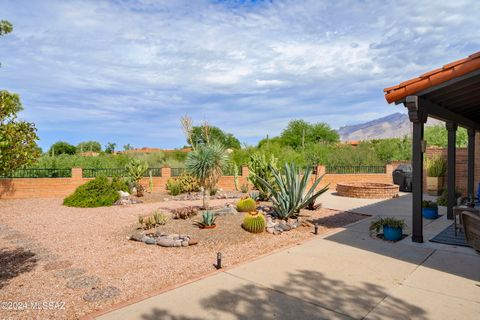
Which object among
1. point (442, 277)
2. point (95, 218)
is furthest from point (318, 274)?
point (95, 218)

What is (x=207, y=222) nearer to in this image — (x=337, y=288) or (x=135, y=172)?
(x=337, y=288)

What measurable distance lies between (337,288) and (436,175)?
44.1ft

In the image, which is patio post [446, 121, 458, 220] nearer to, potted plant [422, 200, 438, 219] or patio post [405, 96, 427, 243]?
potted plant [422, 200, 438, 219]

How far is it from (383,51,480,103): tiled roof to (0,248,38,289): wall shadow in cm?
709

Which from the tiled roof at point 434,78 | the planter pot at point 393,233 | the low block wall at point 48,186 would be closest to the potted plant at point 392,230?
the planter pot at point 393,233

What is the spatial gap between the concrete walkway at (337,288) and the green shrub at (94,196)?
878 cm

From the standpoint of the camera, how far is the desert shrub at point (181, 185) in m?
15.2

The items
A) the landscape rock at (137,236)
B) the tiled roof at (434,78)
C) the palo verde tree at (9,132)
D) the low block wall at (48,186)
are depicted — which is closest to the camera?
the palo verde tree at (9,132)

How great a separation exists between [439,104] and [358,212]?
15.2ft

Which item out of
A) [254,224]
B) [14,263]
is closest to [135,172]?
[254,224]

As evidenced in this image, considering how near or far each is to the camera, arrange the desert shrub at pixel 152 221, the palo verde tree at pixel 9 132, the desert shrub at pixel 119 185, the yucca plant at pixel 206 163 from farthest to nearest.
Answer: the desert shrub at pixel 119 185 → the yucca plant at pixel 206 163 → the desert shrub at pixel 152 221 → the palo verde tree at pixel 9 132

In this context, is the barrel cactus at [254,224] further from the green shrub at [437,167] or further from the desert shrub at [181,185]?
the green shrub at [437,167]

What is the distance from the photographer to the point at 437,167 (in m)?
→ 14.8

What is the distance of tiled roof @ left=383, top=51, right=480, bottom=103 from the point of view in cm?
489
